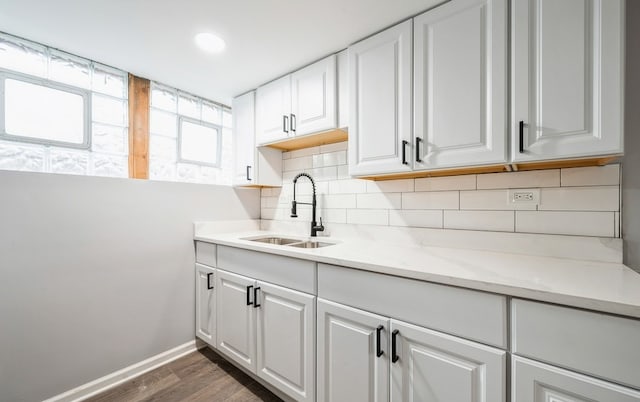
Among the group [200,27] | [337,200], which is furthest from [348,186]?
[200,27]

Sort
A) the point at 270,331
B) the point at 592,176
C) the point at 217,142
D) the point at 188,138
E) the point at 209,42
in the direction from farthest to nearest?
1. the point at 217,142
2. the point at 188,138
3. the point at 209,42
4. the point at 270,331
5. the point at 592,176

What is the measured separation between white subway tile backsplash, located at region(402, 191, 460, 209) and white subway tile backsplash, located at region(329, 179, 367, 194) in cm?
32

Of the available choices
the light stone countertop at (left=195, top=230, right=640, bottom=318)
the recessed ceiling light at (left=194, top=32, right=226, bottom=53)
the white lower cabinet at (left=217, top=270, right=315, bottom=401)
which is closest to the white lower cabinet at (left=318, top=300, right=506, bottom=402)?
the white lower cabinet at (left=217, top=270, right=315, bottom=401)

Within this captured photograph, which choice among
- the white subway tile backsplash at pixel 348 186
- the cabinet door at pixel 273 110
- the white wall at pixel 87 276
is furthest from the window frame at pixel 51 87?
the white subway tile backsplash at pixel 348 186

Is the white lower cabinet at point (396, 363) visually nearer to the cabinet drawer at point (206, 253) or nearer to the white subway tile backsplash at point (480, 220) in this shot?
the white subway tile backsplash at point (480, 220)

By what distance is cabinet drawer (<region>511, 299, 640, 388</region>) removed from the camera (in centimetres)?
68

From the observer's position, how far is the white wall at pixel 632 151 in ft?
3.55

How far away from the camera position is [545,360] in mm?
772

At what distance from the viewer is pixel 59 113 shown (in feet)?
5.70

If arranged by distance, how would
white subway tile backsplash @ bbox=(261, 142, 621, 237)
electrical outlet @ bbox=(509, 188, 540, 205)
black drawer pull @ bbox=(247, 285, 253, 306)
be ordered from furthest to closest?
black drawer pull @ bbox=(247, 285, 253, 306)
electrical outlet @ bbox=(509, 188, 540, 205)
white subway tile backsplash @ bbox=(261, 142, 621, 237)

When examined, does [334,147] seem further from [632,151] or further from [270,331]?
[632,151]

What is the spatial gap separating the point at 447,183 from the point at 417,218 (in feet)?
0.90

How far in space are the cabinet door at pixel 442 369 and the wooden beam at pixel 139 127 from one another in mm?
2129

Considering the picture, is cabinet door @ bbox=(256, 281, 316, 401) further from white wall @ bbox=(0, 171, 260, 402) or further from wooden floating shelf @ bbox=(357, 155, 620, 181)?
wooden floating shelf @ bbox=(357, 155, 620, 181)
